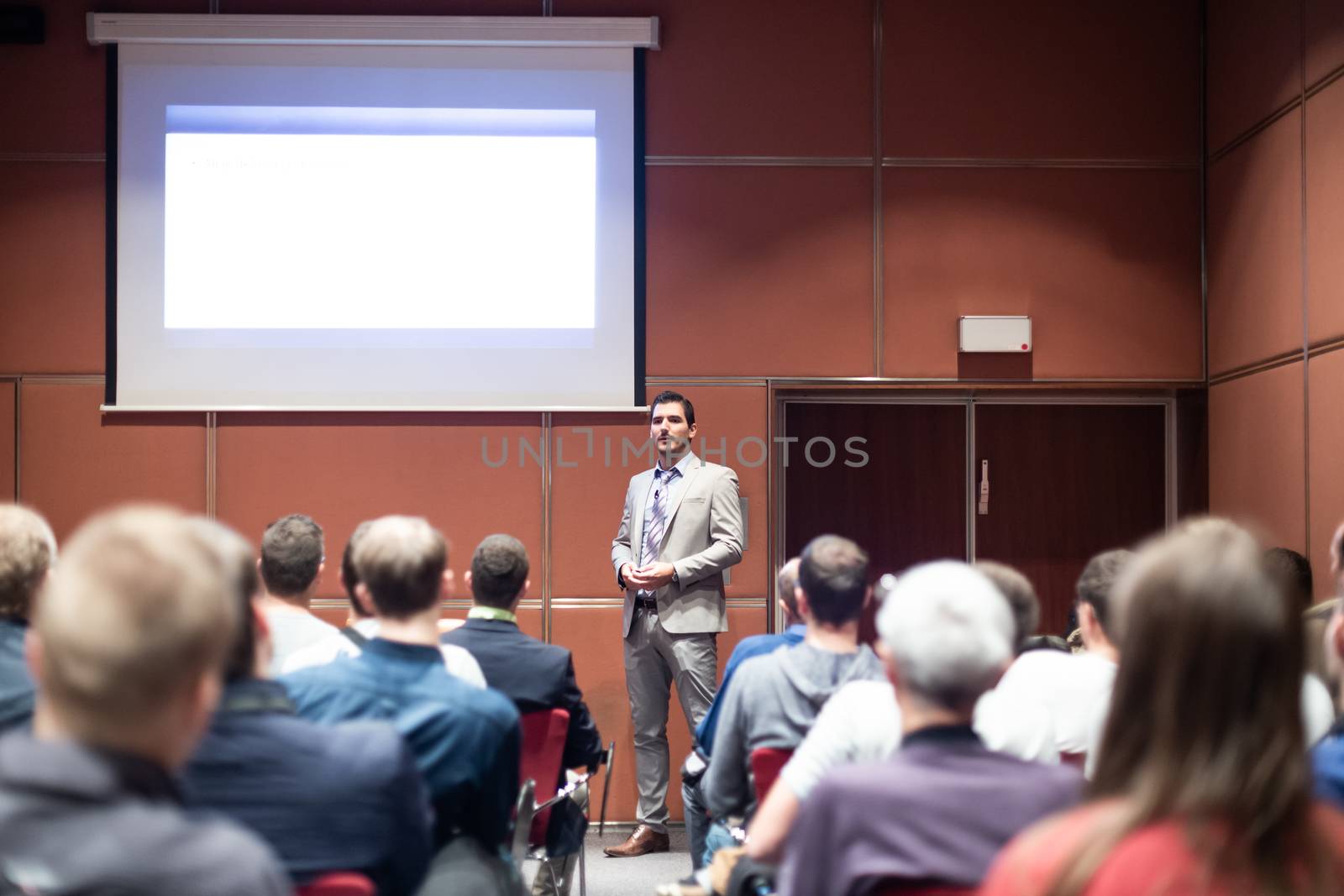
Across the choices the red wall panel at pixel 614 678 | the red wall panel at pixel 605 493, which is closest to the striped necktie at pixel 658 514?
the red wall panel at pixel 605 493

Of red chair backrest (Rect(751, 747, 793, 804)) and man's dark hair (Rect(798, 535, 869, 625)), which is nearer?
red chair backrest (Rect(751, 747, 793, 804))

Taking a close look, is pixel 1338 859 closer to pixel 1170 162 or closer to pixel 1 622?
pixel 1 622

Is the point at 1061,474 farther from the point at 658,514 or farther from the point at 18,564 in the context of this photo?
the point at 18,564

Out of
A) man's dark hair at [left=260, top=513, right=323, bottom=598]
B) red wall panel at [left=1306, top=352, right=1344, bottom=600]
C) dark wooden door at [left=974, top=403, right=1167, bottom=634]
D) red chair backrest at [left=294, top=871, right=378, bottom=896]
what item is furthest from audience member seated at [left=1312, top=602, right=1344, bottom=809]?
dark wooden door at [left=974, top=403, right=1167, bottom=634]

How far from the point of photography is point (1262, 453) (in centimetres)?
460

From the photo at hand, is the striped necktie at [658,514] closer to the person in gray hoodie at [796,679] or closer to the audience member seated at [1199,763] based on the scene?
the person in gray hoodie at [796,679]

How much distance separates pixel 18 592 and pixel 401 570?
2.61 ft

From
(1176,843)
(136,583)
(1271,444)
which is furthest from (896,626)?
(1271,444)

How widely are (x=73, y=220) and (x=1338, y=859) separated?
534 cm

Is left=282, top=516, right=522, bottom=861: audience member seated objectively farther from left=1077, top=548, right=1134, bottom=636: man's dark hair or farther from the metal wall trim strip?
the metal wall trim strip

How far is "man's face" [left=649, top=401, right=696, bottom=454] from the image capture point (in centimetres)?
461

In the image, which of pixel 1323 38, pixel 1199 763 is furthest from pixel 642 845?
pixel 1323 38

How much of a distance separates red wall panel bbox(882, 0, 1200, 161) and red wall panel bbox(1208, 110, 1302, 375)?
387 mm

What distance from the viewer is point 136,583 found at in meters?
0.97
